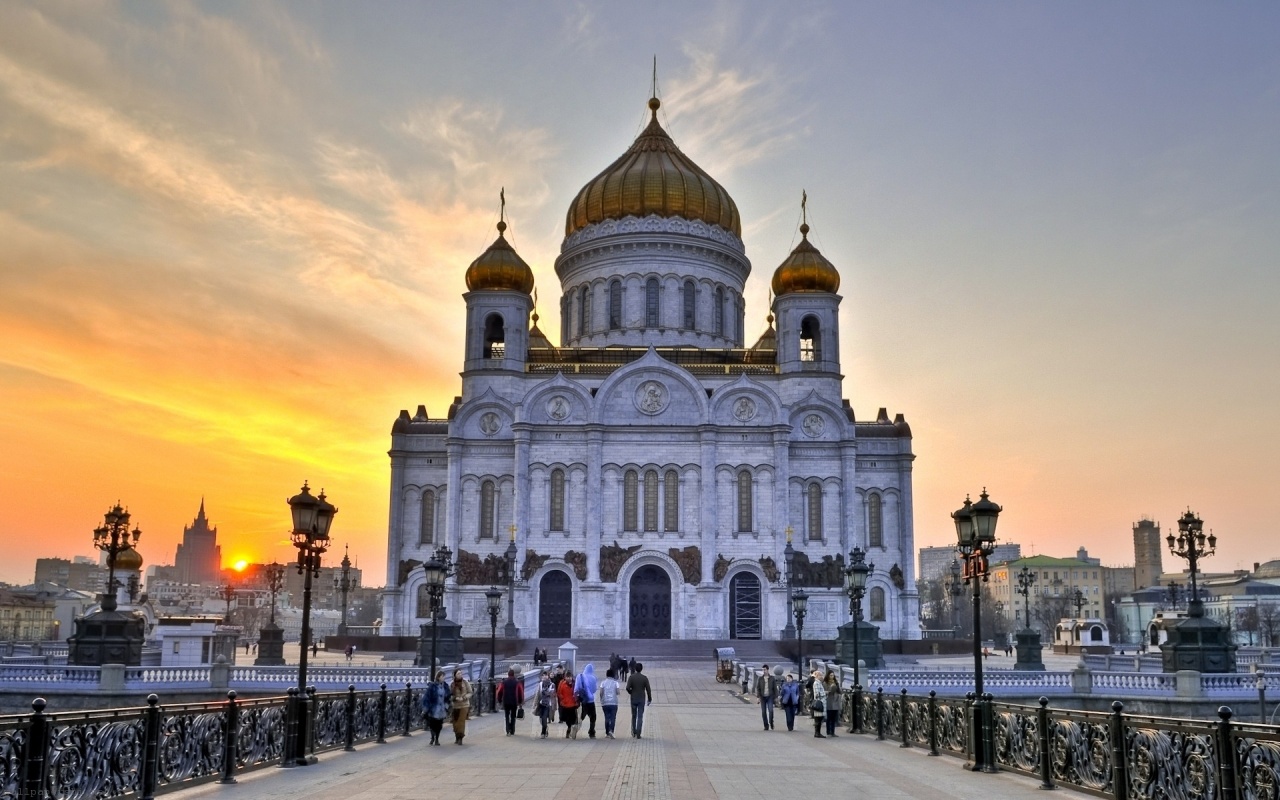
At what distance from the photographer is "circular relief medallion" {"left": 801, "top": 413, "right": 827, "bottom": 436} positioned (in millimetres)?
54781

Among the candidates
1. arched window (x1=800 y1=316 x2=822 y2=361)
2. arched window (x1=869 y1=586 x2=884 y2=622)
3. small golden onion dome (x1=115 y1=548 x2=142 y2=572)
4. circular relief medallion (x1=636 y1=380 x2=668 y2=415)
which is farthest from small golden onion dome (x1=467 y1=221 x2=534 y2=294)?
arched window (x1=869 y1=586 x2=884 y2=622)

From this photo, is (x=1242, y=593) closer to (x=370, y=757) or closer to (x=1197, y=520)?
(x=1197, y=520)

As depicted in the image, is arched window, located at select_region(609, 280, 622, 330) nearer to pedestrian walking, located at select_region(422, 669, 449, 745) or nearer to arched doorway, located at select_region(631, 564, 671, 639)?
arched doorway, located at select_region(631, 564, 671, 639)

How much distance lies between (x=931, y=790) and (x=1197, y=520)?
2346cm

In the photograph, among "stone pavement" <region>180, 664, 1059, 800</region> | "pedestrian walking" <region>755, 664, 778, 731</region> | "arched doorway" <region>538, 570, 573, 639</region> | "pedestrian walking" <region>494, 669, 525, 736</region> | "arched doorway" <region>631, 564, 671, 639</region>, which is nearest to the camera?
"stone pavement" <region>180, 664, 1059, 800</region>

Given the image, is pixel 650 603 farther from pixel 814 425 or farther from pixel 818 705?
pixel 818 705

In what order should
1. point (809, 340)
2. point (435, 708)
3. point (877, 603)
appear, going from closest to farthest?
point (435, 708)
point (877, 603)
point (809, 340)

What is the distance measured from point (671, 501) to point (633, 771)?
124ft

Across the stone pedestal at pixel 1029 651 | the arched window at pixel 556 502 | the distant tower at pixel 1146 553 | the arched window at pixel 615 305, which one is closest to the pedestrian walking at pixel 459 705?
the stone pedestal at pixel 1029 651

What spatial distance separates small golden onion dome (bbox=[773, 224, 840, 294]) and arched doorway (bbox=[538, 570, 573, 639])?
57.7 feet

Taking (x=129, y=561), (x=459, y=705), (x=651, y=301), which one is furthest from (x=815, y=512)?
(x=459, y=705)

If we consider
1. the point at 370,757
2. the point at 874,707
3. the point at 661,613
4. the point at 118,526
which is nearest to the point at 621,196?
the point at 661,613

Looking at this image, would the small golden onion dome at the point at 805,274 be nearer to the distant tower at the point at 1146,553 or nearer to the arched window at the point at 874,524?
the arched window at the point at 874,524

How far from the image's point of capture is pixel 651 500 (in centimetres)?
5297
